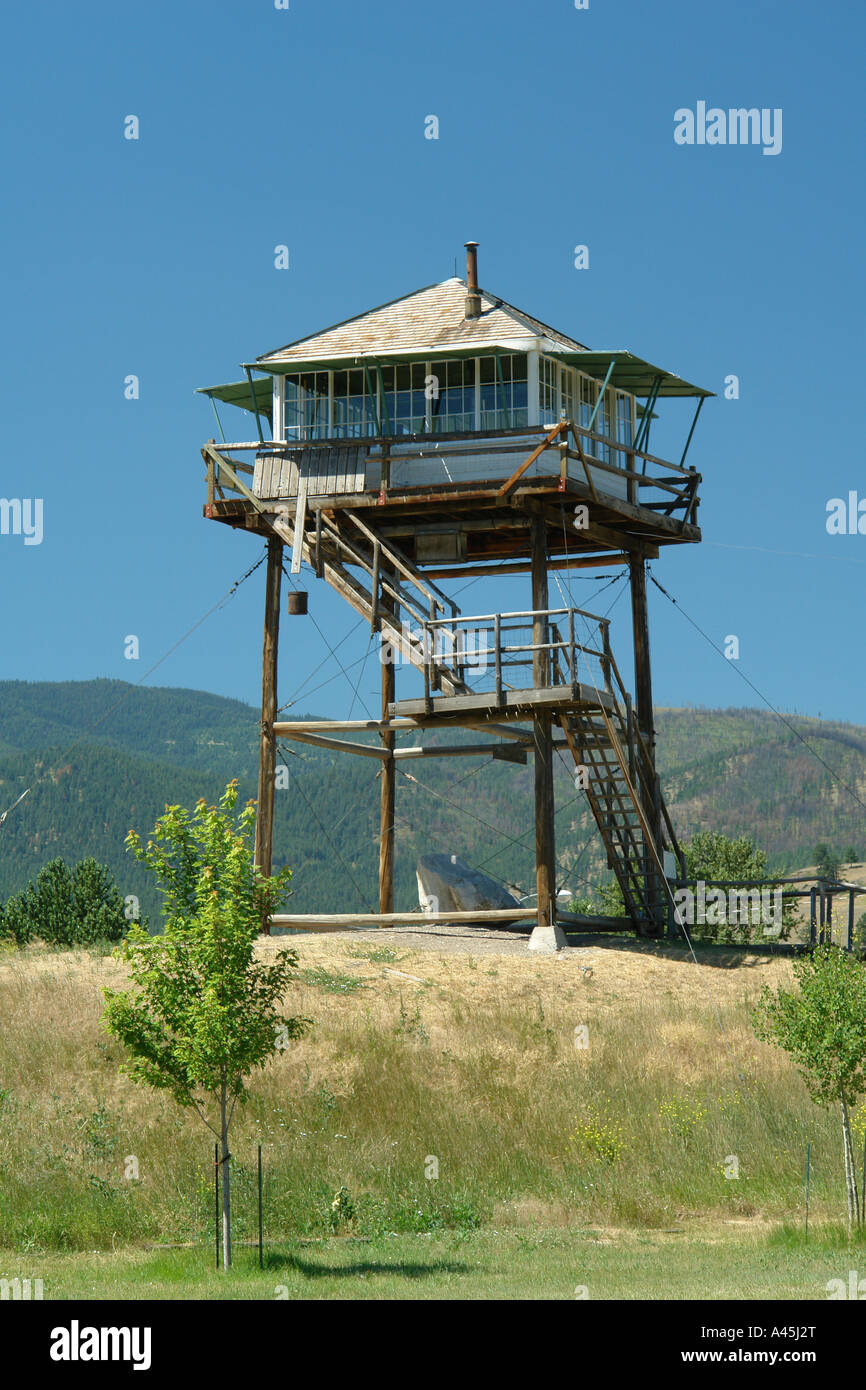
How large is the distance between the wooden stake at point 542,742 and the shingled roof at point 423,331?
399 centimetres

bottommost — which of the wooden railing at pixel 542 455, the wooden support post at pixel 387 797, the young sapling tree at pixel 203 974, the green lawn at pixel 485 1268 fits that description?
the green lawn at pixel 485 1268

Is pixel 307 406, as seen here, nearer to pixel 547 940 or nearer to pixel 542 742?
pixel 542 742

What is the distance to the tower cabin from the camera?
112 ft

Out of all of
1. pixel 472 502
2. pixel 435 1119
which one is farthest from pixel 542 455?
pixel 435 1119

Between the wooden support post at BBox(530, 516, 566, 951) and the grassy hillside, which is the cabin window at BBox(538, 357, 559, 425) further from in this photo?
the grassy hillside

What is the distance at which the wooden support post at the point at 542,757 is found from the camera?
33719mm

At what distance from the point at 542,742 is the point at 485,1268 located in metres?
16.4

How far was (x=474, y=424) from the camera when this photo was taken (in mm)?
35406

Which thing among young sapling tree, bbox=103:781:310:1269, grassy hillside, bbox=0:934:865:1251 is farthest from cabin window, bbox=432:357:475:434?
young sapling tree, bbox=103:781:310:1269

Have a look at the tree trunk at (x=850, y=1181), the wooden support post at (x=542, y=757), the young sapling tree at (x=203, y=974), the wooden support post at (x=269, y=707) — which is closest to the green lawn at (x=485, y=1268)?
the tree trunk at (x=850, y=1181)

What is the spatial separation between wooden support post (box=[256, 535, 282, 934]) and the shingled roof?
13.8 feet

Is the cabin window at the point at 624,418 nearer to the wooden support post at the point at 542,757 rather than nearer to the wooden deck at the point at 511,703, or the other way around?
the wooden support post at the point at 542,757
